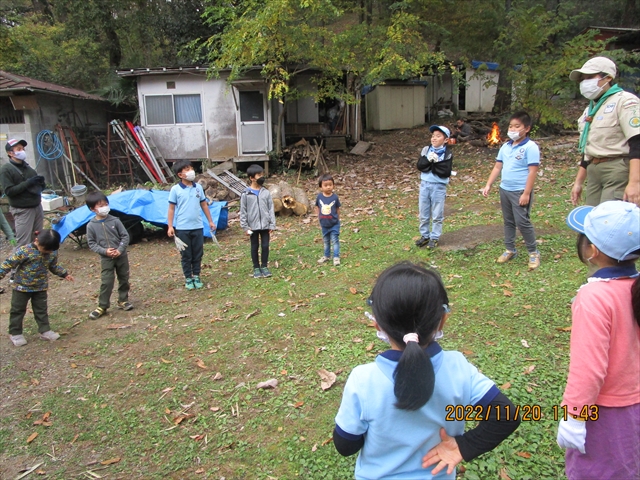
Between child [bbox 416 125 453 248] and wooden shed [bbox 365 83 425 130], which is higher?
wooden shed [bbox 365 83 425 130]

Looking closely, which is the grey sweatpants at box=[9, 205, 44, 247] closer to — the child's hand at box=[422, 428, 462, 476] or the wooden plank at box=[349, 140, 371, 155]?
the child's hand at box=[422, 428, 462, 476]

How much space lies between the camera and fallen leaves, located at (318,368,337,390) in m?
3.82

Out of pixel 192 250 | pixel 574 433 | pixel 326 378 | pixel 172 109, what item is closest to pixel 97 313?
pixel 192 250

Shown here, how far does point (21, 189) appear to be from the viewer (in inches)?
255

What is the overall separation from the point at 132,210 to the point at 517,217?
7.20 metres

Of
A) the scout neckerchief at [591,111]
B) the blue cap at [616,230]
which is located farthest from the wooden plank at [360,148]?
the blue cap at [616,230]

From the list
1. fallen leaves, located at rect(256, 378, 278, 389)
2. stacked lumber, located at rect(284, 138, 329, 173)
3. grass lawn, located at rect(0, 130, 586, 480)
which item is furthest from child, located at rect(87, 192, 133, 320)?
stacked lumber, located at rect(284, 138, 329, 173)

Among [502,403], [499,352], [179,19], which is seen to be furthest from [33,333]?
[179,19]

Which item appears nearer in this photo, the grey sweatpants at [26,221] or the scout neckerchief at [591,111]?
the scout neckerchief at [591,111]

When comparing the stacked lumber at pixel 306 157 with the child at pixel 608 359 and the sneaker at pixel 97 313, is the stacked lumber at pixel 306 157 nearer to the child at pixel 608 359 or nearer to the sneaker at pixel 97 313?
the sneaker at pixel 97 313

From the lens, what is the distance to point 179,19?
20.5 meters

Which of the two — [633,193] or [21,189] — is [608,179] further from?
[21,189]

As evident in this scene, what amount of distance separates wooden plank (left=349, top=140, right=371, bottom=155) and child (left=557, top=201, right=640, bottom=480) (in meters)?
16.2

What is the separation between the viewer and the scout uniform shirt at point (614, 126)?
376cm
